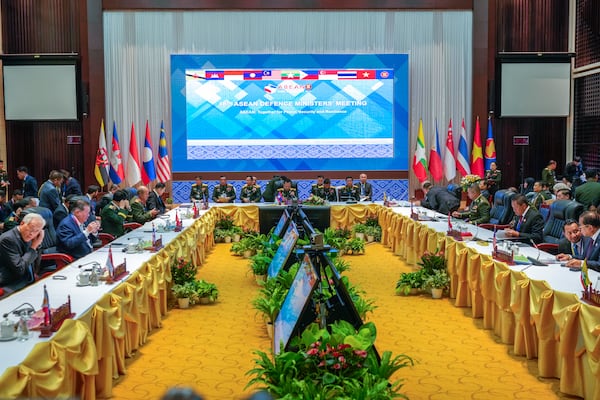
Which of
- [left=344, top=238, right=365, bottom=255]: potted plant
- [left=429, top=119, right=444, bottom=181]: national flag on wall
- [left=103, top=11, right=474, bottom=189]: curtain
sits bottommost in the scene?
[left=344, top=238, right=365, bottom=255]: potted plant

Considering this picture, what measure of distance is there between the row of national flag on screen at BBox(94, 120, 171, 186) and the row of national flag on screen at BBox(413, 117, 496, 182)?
17.8ft

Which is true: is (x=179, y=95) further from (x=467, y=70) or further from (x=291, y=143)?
(x=467, y=70)

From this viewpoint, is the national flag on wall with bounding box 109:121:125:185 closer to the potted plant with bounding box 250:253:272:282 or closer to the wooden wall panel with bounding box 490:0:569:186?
the potted plant with bounding box 250:253:272:282

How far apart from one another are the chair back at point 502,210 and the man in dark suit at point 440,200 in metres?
1.37

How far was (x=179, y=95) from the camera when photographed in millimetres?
15031

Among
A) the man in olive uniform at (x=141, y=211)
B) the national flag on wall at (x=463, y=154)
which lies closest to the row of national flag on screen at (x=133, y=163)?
the man in olive uniform at (x=141, y=211)

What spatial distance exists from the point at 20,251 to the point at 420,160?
10.6 metres

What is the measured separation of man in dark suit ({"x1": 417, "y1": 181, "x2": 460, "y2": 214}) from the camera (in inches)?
453

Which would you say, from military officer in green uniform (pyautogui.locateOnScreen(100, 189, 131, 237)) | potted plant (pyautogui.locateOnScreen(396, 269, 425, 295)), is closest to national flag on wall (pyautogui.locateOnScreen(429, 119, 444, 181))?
potted plant (pyautogui.locateOnScreen(396, 269, 425, 295))

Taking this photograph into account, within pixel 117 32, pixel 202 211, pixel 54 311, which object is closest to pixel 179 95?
pixel 117 32

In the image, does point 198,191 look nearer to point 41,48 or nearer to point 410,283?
point 41,48

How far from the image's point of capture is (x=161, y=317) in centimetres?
657

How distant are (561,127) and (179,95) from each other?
8.63 m

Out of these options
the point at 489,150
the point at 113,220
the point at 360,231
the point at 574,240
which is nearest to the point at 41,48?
the point at 113,220
